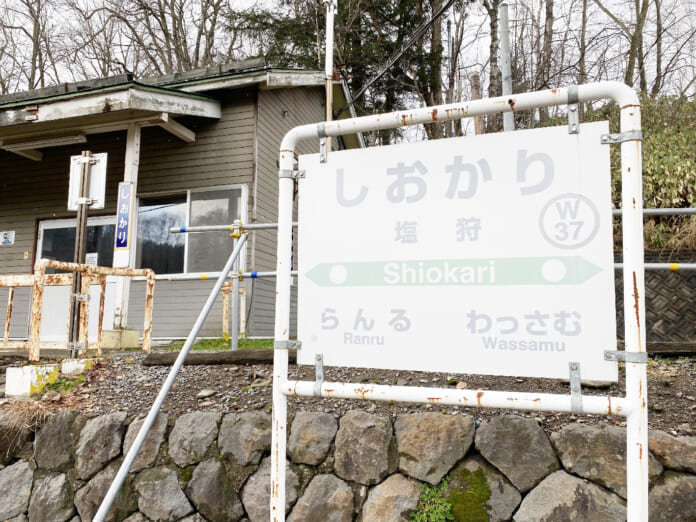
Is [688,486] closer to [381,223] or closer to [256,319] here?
[381,223]

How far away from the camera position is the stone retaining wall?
2.28 meters

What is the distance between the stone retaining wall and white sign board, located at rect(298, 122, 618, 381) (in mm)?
937

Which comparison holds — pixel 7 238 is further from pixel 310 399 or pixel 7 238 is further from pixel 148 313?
pixel 310 399

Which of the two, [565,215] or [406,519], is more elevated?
[565,215]

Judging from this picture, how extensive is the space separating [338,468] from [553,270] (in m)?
1.66

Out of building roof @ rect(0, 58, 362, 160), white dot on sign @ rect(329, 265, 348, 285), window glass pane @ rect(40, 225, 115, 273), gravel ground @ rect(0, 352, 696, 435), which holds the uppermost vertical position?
building roof @ rect(0, 58, 362, 160)

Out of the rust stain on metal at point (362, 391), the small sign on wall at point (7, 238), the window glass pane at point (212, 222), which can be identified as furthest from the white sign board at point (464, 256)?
the small sign on wall at point (7, 238)

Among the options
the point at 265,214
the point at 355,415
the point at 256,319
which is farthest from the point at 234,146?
the point at 355,415

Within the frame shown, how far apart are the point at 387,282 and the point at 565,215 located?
2.26 ft

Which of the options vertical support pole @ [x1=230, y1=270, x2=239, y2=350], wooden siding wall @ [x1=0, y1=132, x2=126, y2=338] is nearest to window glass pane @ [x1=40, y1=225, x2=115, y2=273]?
wooden siding wall @ [x1=0, y1=132, x2=126, y2=338]

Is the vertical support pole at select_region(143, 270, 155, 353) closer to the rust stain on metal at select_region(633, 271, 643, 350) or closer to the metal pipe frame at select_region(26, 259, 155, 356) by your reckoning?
the metal pipe frame at select_region(26, 259, 155, 356)

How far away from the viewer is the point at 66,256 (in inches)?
337

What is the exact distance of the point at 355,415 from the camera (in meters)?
2.71

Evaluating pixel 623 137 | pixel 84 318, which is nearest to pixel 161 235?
pixel 84 318
